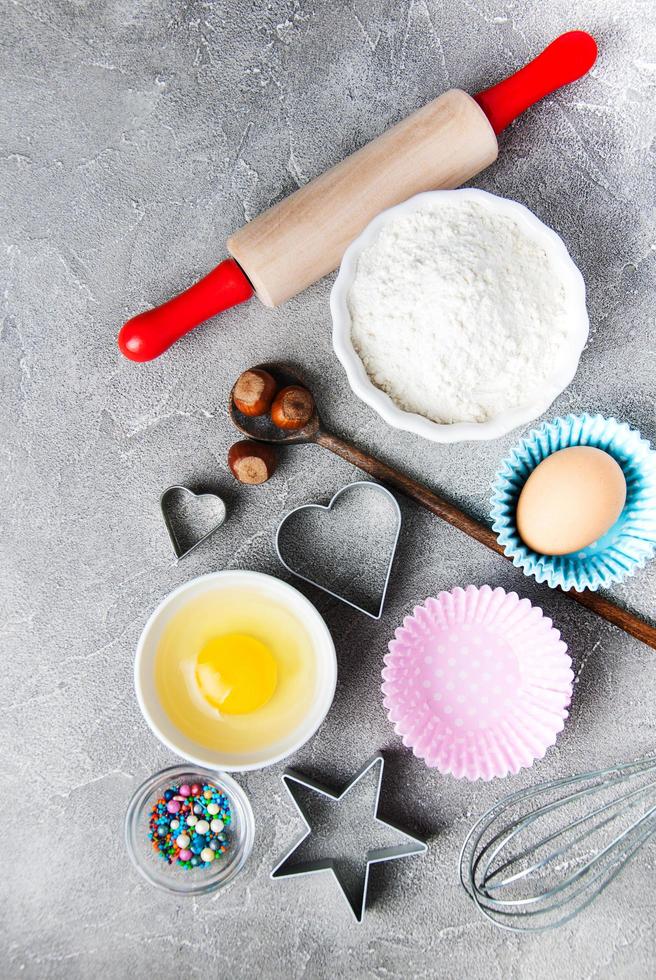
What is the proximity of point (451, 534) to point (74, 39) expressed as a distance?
0.67m

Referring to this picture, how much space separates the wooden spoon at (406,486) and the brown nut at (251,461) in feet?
0.05

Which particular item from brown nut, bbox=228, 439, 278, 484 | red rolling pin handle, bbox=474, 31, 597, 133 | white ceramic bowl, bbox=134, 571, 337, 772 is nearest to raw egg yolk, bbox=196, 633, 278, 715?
white ceramic bowl, bbox=134, 571, 337, 772

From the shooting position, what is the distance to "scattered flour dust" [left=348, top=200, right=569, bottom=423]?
66 cm

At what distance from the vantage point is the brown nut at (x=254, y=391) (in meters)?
0.77

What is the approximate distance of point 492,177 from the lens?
0.82 meters

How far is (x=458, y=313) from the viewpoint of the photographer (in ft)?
2.16

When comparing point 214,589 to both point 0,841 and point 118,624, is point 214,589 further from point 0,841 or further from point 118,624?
point 0,841

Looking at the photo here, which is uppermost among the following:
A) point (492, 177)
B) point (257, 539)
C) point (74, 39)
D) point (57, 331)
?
point (74, 39)

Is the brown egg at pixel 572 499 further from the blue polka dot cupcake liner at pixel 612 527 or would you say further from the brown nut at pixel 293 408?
the brown nut at pixel 293 408

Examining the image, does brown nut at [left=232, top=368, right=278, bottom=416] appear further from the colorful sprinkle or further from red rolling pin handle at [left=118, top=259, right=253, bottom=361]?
the colorful sprinkle

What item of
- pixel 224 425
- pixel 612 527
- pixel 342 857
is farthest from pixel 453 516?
pixel 342 857

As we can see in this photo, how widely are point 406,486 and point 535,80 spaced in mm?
421

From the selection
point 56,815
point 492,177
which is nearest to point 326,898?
point 56,815

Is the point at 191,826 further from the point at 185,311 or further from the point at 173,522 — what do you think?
the point at 185,311
